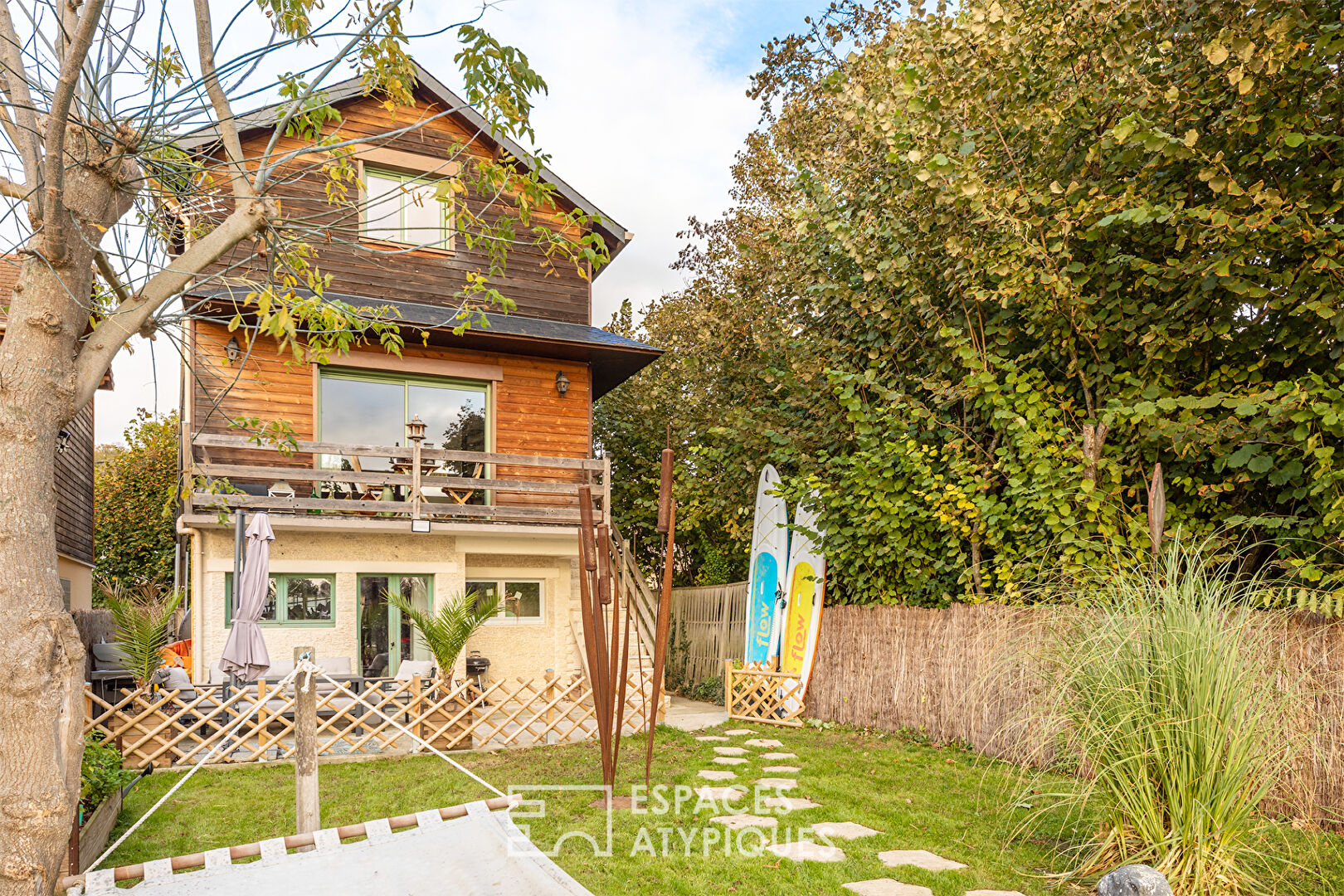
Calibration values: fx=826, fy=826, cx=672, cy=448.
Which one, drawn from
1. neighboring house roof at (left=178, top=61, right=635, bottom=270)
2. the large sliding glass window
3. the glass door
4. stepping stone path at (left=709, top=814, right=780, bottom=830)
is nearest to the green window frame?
the glass door

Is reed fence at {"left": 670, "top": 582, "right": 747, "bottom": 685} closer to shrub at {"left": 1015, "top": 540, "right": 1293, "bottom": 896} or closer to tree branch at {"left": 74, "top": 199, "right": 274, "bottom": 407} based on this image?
shrub at {"left": 1015, "top": 540, "right": 1293, "bottom": 896}

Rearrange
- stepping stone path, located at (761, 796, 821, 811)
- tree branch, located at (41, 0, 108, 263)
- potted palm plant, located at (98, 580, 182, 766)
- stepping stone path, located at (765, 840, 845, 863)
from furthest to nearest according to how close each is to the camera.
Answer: potted palm plant, located at (98, 580, 182, 766)
stepping stone path, located at (761, 796, 821, 811)
stepping stone path, located at (765, 840, 845, 863)
tree branch, located at (41, 0, 108, 263)

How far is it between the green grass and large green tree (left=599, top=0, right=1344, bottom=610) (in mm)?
1784

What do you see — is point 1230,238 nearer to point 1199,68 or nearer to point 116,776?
point 1199,68

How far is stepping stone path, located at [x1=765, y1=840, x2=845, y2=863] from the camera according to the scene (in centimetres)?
489

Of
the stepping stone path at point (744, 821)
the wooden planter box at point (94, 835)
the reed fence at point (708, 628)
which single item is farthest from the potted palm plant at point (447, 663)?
the reed fence at point (708, 628)

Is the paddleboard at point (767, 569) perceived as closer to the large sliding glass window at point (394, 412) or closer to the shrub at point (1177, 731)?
the large sliding glass window at point (394, 412)

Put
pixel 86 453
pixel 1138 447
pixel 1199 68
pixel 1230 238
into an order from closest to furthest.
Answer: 1. pixel 1230 238
2. pixel 1199 68
3. pixel 1138 447
4. pixel 86 453

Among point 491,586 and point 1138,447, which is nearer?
point 1138,447

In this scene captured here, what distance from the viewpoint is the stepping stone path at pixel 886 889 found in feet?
14.1

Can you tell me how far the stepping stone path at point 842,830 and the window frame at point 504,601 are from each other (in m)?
7.61

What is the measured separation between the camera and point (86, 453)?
55.5ft

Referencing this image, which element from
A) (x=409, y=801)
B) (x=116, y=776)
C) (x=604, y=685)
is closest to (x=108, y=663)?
(x=116, y=776)

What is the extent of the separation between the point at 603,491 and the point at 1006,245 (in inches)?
258
